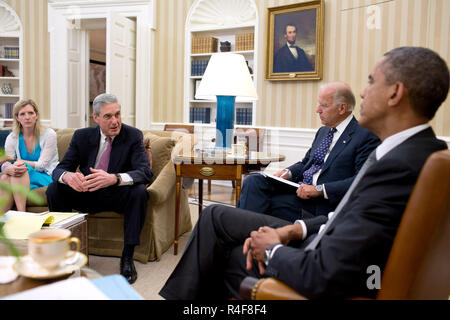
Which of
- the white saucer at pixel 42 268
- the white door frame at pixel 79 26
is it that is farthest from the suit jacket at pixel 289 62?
the white saucer at pixel 42 268

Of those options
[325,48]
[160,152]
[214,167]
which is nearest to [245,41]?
[325,48]

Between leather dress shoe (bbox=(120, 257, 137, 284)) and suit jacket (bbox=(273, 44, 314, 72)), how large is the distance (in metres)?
3.50

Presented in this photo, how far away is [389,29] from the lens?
4.50 meters

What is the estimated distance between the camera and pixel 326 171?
7.67 ft

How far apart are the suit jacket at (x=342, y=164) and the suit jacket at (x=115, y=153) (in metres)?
1.16

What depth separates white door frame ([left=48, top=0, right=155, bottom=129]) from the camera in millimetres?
5945

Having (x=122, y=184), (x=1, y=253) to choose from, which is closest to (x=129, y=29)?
(x=122, y=184)

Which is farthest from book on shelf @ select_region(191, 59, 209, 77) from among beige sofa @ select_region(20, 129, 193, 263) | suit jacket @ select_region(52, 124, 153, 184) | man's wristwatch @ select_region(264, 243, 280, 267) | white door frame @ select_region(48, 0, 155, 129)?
man's wristwatch @ select_region(264, 243, 280, 267)

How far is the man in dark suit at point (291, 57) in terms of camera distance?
16.4ft

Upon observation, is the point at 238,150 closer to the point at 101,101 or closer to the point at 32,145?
the point at 101,101

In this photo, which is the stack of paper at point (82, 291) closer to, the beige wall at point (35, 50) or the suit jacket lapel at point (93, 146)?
the suit jacket lapel at point (93, 146)

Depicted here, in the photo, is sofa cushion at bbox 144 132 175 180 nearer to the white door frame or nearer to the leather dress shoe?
the leather dress shoe

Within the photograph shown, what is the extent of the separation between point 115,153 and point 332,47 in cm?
326
